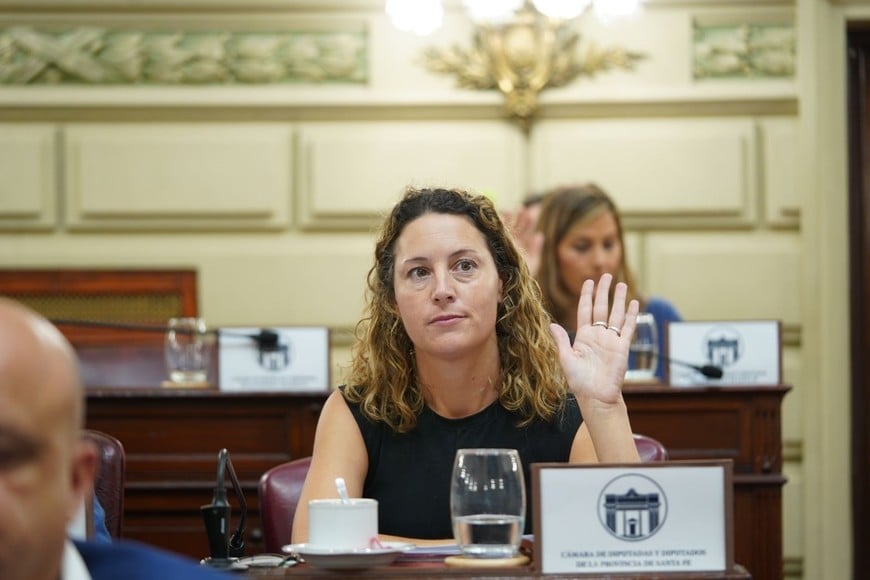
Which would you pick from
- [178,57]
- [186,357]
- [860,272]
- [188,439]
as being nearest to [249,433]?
[188,439]

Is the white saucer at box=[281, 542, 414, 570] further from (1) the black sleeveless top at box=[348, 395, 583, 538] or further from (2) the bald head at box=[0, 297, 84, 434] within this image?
(2) the bald head at box=[0, 297, 84, 434]

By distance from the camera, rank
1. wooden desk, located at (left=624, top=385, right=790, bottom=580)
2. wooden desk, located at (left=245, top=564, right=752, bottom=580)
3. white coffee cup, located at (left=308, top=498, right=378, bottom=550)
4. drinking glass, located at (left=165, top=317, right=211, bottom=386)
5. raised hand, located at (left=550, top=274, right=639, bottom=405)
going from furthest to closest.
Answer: drinking glass, located at (left=165, top=317, right=211, bottom=386) → wooden desk, located at (left=624, top=385, right=790, bottom=580) → raised hand, located at (left=550, top=274, right=639, bottom=405) → white coffee cup, located at (left=308, top=498, right=378, bottom=550) → wooden desk, located at (left=245, top=564, right=752, bottom=580)

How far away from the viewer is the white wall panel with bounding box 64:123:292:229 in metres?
5.46

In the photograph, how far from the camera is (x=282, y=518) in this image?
2.53m

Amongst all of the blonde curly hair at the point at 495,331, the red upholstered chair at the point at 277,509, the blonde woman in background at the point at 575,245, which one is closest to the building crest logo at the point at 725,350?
the blonde woman in background at the point at 575,245

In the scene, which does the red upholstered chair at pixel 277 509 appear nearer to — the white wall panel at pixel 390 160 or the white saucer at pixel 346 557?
the white saucer at pixel 346 557

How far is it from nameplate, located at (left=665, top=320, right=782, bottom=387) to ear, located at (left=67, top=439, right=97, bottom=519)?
10.2 feet

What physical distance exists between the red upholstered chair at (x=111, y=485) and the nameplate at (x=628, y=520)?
99cm

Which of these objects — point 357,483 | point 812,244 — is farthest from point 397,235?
point 812,244

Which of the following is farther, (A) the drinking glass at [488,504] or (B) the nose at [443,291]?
(B) the nose at [443,291]

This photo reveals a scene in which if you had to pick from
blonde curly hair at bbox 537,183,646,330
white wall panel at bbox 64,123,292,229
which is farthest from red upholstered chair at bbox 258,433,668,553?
white wall panel at bbox 64,123,292,229

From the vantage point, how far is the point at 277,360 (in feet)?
13.1

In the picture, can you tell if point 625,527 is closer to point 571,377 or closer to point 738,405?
point 571,377

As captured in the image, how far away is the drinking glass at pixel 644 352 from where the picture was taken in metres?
4.10
